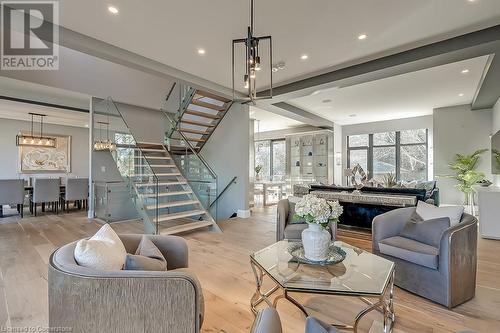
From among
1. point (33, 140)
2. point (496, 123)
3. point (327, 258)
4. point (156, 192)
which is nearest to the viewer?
point (327, 258)

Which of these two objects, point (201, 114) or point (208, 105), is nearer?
point (208, 105)

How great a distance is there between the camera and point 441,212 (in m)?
2.67

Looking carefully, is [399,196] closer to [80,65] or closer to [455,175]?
[455,175]

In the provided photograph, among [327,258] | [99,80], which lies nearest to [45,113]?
[99,80]

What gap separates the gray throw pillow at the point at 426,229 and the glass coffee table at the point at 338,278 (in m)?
0.82

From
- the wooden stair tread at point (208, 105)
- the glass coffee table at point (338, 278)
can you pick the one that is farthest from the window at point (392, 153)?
the glass coffee table at point (338, 278)

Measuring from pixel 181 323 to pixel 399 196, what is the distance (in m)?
4.21

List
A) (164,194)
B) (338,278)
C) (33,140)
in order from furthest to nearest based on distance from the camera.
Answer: (33,140)
(164,194)
(338,278)

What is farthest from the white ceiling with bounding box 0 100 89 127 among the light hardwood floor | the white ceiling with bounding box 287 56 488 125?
the white ceiling with bounding box 287 56 488 125

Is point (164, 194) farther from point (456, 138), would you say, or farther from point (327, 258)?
point (456, 138)

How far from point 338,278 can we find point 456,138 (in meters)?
7.89

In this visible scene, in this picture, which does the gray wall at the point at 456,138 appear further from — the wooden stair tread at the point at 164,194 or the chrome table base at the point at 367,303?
the wooden stair tread at the point at 164,194

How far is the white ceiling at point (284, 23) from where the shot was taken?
9.08 ft

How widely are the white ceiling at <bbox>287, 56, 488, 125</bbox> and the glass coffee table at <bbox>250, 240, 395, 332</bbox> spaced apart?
4343 mm
